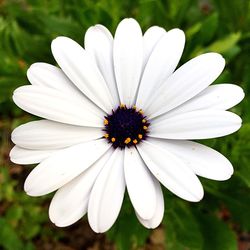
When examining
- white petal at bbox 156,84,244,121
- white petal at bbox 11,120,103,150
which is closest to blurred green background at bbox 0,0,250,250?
white petal at bbox 156,84,244,121

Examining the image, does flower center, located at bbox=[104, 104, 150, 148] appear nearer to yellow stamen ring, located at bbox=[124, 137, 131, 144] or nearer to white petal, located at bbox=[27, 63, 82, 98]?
yellow stamen ring, located at bbox=[124, 137, 131, 144]

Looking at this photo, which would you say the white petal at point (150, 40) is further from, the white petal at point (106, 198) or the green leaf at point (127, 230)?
the green leaf at point (127, 230)

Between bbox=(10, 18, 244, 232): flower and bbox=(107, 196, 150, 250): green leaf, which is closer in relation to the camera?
bbox=(10, 18, 244, 232): flower

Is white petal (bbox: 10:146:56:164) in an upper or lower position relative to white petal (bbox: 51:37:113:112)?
lower

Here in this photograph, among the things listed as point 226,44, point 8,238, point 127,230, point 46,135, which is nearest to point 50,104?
point 46,135

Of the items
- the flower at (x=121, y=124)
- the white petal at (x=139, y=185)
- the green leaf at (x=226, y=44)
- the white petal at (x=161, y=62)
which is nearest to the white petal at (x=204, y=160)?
the flower at (x=121, y=124)

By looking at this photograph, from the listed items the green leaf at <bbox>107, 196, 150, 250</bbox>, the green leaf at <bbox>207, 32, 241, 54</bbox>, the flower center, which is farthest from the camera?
the green leaf at <bbox>207, 32, 241, 54</bbox>
